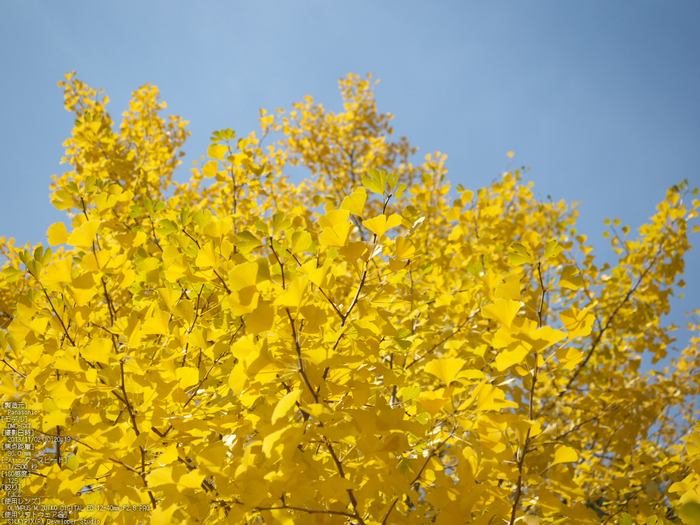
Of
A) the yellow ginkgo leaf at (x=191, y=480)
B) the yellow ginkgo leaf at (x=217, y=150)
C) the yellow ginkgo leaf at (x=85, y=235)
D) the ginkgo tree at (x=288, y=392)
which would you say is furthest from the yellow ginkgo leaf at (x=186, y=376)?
the yellow ginkgo leaf at (x=217, y=150)

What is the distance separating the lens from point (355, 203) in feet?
3.55

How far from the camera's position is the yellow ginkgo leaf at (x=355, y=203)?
3.51 feet

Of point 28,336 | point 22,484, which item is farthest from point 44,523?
point 28,336

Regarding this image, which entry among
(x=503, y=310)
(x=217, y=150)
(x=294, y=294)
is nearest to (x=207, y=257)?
(x=294, y=294)

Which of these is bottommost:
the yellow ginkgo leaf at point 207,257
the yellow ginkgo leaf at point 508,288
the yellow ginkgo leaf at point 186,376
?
the yellow ginkgo leaf at point 186,376

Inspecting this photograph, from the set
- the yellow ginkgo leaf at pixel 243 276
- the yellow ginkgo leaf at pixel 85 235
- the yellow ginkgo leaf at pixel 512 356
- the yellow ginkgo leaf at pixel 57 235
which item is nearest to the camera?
the yellow ginkgo leaf at pixel 243 276

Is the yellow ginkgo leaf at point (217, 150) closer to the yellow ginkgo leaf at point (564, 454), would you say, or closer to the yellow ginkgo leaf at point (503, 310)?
the yellow ginkgo leaf at point (503, 310)

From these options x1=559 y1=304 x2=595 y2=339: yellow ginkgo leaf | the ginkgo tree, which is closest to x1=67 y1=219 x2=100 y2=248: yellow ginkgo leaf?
the ginkgo tree

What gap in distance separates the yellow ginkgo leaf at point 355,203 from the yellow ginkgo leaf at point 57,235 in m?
0.92

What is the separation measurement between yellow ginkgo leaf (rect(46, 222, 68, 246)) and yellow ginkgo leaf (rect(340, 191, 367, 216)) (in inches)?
36.4

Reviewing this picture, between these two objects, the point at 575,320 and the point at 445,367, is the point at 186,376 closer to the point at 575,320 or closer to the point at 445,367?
the point at 445,367

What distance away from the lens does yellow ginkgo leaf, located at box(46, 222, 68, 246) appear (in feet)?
4.20

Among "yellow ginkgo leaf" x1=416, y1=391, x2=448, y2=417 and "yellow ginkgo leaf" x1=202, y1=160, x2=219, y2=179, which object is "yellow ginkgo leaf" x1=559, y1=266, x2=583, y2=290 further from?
"yellow ginkgo leaf" x1=202, y1=160, x2=219, y2=179

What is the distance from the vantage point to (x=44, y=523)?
1642 millimetres
